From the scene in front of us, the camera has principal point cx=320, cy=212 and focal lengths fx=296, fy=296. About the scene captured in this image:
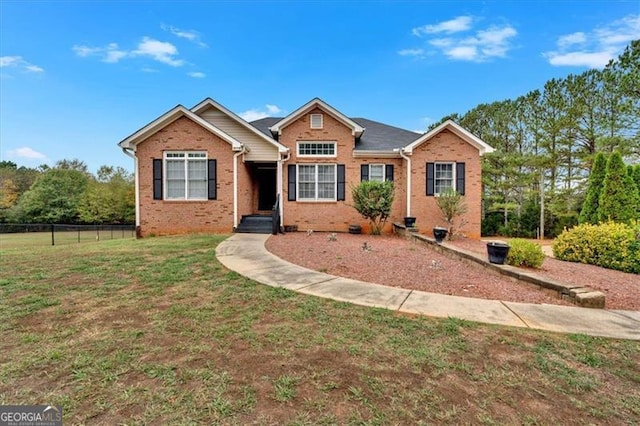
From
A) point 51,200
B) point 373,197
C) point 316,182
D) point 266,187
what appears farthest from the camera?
point 51,200

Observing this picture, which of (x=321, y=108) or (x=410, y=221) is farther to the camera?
(x=321, y=108)

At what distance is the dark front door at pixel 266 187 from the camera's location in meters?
15.4

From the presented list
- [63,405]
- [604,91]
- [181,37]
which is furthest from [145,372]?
[604,91]

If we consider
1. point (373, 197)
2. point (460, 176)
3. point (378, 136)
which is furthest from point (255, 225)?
point (460, 176)

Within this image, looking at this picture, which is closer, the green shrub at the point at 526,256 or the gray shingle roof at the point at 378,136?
the green shrub at the point at 526,256

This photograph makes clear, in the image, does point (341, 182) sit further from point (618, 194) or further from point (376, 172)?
point (618, 194)

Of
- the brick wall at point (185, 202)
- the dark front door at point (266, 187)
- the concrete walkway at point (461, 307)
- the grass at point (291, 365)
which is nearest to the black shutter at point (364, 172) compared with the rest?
the dark front door at point (266, 187)

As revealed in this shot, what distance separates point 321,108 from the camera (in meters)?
13.4

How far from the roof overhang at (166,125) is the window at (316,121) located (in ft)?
11.3

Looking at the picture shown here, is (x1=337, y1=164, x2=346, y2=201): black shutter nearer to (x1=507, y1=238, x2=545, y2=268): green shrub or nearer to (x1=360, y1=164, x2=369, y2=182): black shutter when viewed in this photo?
(x1=360, y1=164, x2=369, y2=182): black shutter

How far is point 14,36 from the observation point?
13.4 metres

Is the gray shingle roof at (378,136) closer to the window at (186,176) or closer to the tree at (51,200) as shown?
the window at (186,176)

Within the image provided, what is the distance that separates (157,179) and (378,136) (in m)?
10.8

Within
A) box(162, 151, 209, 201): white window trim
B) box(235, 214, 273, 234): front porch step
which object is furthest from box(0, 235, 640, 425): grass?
box(162, 151, 209, 201): white window trim
